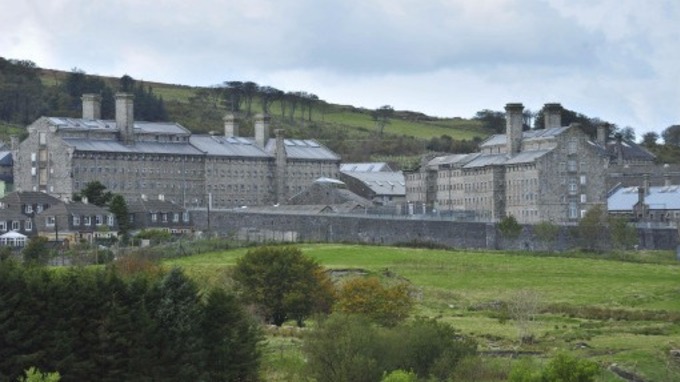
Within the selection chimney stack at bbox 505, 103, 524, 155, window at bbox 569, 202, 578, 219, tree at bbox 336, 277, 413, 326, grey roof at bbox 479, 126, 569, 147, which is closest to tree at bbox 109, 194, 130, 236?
chimney stack at bbox 505, 103, 524, 155

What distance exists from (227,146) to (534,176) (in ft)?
93.8

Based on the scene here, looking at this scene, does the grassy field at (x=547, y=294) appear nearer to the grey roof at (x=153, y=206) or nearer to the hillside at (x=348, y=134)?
the grey roof at (x=153, y=206)

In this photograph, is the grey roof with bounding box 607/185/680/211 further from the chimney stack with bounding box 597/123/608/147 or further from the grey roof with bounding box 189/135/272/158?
the grey roof with bounding box 189/135/272/158

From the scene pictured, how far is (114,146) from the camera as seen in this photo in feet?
412

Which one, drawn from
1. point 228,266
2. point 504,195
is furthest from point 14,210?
point 504,195

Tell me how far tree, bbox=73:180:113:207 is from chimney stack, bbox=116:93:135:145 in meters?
9.93

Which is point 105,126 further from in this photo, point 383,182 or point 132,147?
point 383,182

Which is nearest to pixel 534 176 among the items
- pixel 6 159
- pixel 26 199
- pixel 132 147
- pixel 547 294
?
pixel 132 147

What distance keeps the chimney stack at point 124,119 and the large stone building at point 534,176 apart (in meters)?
25.4

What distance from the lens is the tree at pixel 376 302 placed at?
68125 millimetres

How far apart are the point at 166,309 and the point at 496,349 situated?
1520 cm

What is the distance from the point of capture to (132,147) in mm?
126500

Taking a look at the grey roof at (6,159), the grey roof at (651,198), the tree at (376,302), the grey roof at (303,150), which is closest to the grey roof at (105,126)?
the grey roof at (303,150)

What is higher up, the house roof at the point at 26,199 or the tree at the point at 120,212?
the house roof at the point at 26,199
